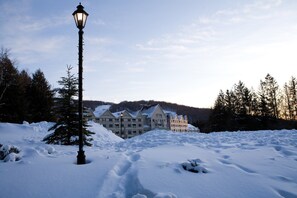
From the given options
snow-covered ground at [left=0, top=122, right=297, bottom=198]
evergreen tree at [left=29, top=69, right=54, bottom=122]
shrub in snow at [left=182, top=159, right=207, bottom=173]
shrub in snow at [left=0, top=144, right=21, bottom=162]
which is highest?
evergreen tree at [left=29, top=69, right=54, bottom=122]

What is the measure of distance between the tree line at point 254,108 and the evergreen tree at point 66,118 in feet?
132

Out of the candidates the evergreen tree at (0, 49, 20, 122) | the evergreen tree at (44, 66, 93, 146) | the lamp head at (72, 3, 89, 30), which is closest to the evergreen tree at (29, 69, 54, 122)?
the evergreen tree at (0, 49, 20, 122)

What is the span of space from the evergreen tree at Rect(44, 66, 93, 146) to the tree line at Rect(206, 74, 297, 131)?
132 ft

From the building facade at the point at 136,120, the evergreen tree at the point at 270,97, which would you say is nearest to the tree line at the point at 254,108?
the evergreen tree at the point at 270,97

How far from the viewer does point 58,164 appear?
566cm

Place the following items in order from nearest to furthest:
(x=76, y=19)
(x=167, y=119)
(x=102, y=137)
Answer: (x=76, y=19) < (x=102, y=137) < (x=167, y=119)

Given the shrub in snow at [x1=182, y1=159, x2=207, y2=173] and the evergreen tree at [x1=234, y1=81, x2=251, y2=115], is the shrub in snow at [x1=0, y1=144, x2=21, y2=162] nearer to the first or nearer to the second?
the shrub in snow at [x1=182, y1=159, x2=207, y2=173]

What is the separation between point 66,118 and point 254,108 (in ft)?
172

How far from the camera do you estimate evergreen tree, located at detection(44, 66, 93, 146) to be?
11.6 metres

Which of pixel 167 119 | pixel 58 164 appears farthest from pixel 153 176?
pixel 167 119

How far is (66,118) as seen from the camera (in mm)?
11781

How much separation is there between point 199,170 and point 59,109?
30.2 ft

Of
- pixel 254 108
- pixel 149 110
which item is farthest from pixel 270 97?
pixel 149 110

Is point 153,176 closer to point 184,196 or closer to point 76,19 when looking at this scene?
point 184,196
